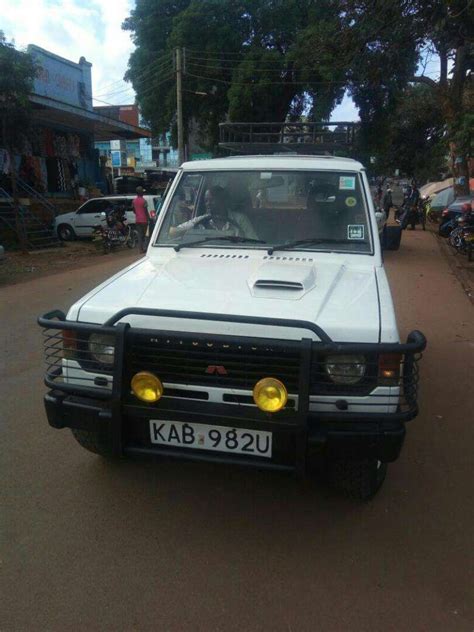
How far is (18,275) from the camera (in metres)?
12.2

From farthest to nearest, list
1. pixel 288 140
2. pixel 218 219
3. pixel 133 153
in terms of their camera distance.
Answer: pixel 133 153 → pixel 288 140 → pixel 218 219

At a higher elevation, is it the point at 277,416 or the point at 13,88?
the point at 13,88

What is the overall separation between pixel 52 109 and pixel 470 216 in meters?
13.1

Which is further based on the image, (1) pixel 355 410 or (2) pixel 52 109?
(2) pixel 52 109

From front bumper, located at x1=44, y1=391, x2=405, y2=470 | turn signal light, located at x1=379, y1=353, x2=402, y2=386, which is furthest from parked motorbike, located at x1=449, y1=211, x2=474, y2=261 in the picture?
front bumper, located at x1=44, y1=391, x2=405, y2=470

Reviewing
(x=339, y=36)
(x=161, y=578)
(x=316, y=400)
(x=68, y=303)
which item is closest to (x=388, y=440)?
(x=316, y=400)

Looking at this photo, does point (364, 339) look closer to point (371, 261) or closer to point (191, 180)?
point (371, 261)

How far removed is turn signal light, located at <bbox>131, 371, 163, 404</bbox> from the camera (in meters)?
2.66

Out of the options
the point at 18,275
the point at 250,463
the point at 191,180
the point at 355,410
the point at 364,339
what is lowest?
the point at 18,275

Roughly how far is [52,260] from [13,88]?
421cm

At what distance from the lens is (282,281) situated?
3143 mm

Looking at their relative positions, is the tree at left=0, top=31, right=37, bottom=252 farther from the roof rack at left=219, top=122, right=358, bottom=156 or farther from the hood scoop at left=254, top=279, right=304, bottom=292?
the hood scoop at left=254, top=279, right=304, bottom=292

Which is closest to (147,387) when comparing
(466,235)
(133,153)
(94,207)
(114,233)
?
(466,235)

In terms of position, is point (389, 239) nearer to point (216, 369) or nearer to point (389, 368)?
point (389, 368)
